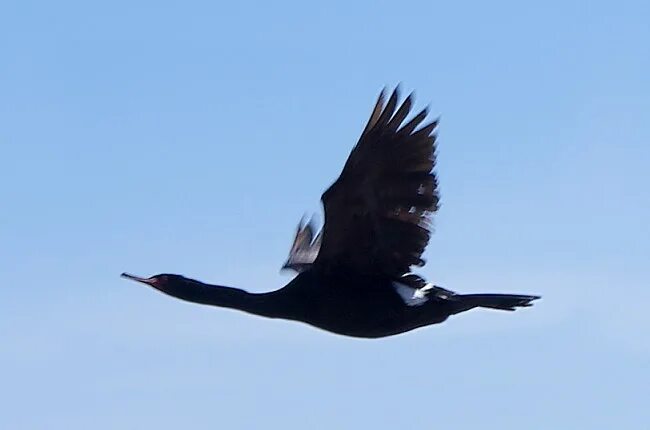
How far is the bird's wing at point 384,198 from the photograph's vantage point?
16172 mm

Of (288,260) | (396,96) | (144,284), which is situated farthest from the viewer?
(288,260)

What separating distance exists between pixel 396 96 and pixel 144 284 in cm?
316

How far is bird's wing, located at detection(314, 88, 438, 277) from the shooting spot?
53.1 ft

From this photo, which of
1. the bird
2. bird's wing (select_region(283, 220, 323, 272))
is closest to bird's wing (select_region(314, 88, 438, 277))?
the bird

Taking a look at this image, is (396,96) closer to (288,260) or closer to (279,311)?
(279,311)

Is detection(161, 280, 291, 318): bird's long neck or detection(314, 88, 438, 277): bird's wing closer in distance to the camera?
detection(314, 88, 438, 277): bird's wing

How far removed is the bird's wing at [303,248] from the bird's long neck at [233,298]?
3.19m

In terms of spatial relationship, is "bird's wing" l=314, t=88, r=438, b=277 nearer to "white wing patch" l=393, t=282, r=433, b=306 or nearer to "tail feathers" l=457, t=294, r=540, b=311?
"white wing patch" l=393, t=282, r=433, b=306

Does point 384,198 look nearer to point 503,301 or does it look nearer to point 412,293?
point 412,293

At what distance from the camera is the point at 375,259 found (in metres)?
16.8

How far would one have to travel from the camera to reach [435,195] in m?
16.5

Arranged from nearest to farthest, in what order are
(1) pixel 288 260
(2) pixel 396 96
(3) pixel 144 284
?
(2) pixel 396 96
(3) pixel 144 284
(1) pixel 288 260

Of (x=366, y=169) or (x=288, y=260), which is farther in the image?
(x=288, y=260)

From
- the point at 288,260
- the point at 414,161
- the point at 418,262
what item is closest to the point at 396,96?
the point at 414,161
